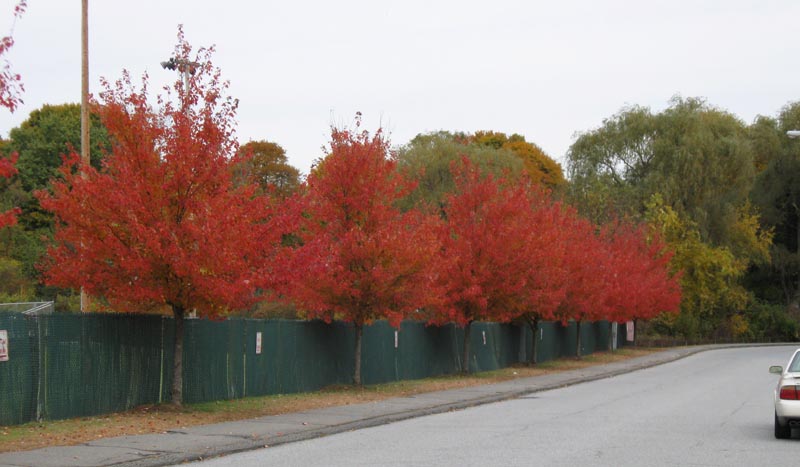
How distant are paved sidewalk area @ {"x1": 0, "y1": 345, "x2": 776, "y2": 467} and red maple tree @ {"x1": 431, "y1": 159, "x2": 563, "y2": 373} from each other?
A: 5.75 metres

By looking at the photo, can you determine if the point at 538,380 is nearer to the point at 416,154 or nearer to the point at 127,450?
the point at 127,450

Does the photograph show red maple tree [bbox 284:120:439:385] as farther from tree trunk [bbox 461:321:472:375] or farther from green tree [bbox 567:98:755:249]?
green tree [bbox 567:98:755:249]

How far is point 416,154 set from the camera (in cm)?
5991

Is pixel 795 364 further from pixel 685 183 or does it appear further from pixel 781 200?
pixel 781 200

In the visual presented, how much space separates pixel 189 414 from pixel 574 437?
7383 mm

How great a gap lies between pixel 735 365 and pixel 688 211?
927 inches

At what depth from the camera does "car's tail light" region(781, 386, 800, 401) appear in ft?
48.1

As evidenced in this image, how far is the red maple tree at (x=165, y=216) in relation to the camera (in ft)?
57.8

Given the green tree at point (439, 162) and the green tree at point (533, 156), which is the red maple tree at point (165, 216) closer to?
the green tree at point (439, 162)

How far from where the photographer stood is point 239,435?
1565cm

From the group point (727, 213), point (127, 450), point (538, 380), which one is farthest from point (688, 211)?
point (127, 450)

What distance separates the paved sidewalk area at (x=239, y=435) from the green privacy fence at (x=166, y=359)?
8.04ft

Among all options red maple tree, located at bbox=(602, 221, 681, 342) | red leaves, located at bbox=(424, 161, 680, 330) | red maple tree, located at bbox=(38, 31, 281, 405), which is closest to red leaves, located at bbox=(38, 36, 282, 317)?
red maple tree, located at bbox=(38, 31, 281, 405)

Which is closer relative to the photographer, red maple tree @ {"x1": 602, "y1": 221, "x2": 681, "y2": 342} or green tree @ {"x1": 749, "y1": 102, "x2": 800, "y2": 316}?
red maple tree @ {"x1": 602, "y1": 221, "x2": 681, "y2": 342}
